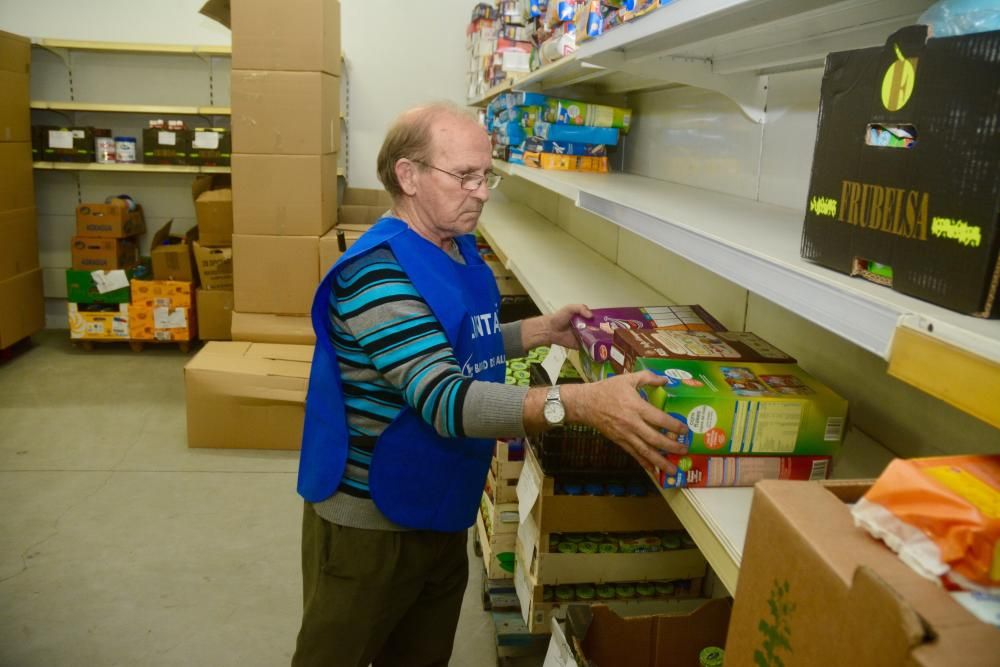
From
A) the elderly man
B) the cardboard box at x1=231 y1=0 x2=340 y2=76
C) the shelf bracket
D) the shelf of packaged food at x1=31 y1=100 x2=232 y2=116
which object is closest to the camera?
the elderly man

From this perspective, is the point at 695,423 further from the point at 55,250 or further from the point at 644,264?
the point at 55,250

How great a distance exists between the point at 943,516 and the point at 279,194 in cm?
398

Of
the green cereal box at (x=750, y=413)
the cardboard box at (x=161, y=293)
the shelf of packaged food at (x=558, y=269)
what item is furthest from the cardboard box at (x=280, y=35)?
the green cereal box at (x=750, y=413)

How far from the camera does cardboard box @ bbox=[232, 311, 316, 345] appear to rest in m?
4.18

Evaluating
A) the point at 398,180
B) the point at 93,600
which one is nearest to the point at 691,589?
the point at 398,180

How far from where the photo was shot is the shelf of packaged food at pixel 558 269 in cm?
215

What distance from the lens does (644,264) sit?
244 cm

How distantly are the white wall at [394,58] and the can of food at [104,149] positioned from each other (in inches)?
63.1

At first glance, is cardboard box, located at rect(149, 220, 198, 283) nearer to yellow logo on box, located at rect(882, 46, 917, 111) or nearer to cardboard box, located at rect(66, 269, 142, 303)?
cardboard box, located at rect(66, 269, 142, 303)

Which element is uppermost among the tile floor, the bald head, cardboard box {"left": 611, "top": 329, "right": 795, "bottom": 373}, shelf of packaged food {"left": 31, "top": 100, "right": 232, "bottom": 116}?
shelf of packaged food {"left": 31, "top": 100, "right": 232, "bottom": 116}

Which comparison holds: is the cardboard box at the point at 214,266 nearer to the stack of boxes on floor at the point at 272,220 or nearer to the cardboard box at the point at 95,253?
the cardboard box at the point at 95,253

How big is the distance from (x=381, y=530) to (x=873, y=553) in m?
1.18

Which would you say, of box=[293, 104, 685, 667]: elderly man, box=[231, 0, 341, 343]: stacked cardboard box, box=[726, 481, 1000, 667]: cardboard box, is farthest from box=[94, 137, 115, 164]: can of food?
box=[726, 481, 1000, 667]: cardboard box

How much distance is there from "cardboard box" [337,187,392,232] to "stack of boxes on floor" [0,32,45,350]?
6.73ft
